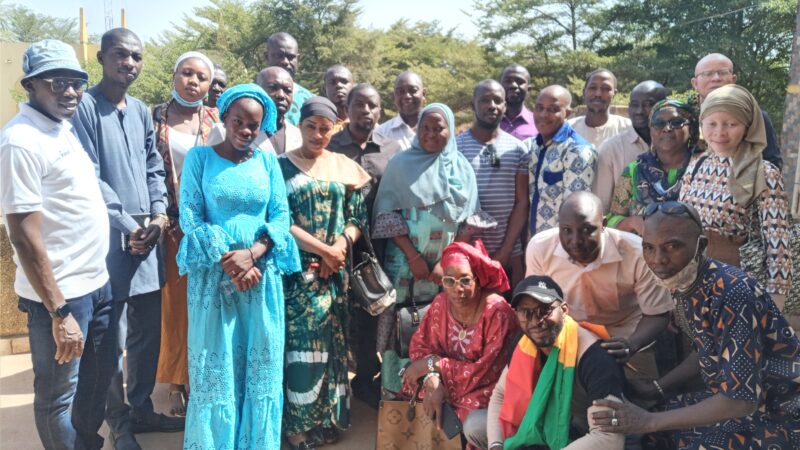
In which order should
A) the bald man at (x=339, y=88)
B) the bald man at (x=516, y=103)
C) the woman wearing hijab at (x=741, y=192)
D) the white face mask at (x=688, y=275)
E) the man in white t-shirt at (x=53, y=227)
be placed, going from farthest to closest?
the bald man at (x=339, y=88)
the bald man at (x=516, y=103)
the woman wearing hijab at (x=741, y=192)
the man in white t-shirt at (x=53, y=227)
the white face mask at (x=688, y=275)

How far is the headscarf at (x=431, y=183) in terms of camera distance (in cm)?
395

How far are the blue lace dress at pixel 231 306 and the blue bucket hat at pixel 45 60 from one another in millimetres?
707

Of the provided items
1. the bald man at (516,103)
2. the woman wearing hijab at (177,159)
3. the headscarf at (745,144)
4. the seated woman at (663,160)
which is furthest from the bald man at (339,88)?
the headscarf at (745,144)

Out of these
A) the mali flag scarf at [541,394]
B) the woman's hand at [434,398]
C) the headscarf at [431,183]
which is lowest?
the woman's hand at [434,398]

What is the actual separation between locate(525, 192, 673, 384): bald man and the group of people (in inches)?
0.4

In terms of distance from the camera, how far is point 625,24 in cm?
2145

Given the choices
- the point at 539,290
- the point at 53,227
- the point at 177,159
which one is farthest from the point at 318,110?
the point at 539,290

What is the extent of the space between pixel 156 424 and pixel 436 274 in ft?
6.51

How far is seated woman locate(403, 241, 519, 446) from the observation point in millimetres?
3289

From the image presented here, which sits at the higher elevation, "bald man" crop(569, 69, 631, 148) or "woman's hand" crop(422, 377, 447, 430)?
"bald man" crop(569, 69, 631, 148)

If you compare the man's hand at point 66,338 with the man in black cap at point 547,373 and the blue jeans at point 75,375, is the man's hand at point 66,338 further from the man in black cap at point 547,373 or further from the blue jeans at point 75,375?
the man in black cap at point 547,373

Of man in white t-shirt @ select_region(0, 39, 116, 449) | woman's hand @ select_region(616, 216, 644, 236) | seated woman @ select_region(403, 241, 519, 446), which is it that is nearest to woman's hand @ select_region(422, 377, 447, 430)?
seated woman @ select_region(403, 241, 519, 446)

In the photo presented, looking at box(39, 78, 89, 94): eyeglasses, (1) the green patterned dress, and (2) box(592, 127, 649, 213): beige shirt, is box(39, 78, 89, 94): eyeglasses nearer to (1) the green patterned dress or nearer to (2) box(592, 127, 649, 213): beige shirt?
(1) the green patterned dress

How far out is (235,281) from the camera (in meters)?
3.36
